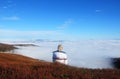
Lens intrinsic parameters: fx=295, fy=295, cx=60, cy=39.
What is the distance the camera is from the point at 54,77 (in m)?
17.7

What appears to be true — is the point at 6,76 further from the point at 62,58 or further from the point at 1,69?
the point at 62,58

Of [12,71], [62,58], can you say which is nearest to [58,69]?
[12,71]

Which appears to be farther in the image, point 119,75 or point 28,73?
point 119,75

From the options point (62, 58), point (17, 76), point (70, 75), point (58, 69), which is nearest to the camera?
point (17, 76)

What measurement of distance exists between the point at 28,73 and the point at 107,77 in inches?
199

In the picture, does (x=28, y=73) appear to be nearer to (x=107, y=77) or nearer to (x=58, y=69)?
(x=58, y=69)

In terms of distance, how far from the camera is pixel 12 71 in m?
18.4

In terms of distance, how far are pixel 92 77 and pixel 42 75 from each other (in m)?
3.26

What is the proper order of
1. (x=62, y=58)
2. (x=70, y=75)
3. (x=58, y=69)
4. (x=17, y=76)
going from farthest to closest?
(x=62, y=58) < (x=58, y=69) < (x=70, y=75) < (x=17, y=76)

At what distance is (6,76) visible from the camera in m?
17.4

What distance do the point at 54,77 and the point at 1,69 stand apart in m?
3.82

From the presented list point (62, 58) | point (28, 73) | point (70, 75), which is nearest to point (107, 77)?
point (70, 75)

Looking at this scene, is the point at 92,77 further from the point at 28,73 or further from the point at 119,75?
the point at 28,73

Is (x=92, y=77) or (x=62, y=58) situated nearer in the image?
(x=92, y=77)
